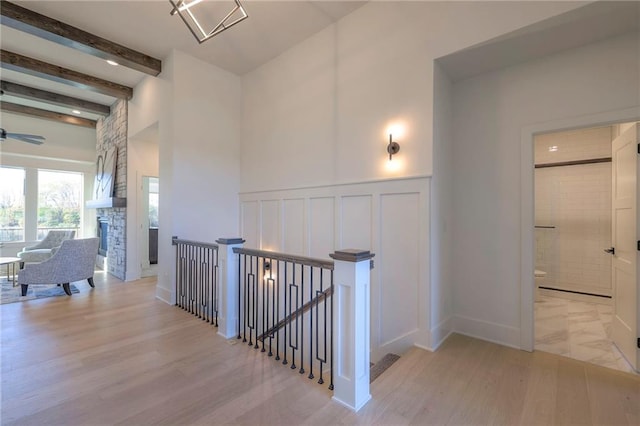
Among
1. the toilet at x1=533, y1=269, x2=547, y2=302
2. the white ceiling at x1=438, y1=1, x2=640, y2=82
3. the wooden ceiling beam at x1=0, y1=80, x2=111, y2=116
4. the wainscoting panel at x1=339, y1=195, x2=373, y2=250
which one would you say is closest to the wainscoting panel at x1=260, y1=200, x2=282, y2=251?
the wainscoting panel at x1=339, y1=195, x2=373, y2=250

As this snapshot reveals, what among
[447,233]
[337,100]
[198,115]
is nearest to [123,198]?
[198,115]

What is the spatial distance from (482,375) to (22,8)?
626 centimetres

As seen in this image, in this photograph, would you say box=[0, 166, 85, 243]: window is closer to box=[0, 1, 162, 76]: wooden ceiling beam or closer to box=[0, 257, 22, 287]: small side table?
box=[0, 257, 22, 287]: small side table

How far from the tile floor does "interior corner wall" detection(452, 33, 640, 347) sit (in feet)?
1.77

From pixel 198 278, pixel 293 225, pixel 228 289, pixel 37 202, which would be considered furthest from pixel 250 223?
pixel 37 202

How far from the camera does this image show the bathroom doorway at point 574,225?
4.30 meters

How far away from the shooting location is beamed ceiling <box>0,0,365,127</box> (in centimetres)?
340

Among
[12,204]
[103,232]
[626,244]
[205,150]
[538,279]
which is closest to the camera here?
[626,244]

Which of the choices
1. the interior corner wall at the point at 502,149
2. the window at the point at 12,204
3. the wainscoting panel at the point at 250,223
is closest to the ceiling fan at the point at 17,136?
the window at the point at 12,204

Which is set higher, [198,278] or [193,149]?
[193,149]

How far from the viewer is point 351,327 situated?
1.94m

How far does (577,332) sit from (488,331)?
3.89ft

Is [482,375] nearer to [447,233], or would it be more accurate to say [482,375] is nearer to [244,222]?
[447,233]

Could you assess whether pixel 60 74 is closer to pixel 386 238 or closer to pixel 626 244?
pixel 386 238
